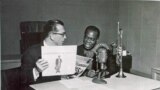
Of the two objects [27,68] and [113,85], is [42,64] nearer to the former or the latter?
[27,68]

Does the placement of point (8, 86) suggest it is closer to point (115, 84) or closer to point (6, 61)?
point (6, 61)

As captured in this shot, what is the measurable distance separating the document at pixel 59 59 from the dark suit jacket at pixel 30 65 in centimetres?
12

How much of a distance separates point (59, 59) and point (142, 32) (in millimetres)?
1098

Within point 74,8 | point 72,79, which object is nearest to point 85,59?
point 72,79

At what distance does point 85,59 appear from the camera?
1.33 m

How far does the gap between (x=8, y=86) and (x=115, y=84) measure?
1.91 ft

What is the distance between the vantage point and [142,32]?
6.92 feet

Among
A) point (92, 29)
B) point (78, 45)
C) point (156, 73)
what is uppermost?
point (92, 29)

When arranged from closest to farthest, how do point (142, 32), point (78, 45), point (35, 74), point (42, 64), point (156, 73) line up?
point (42, 64), point (35, 74), point (78, 45), point (156, 73), point (142, 32)

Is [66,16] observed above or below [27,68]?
above

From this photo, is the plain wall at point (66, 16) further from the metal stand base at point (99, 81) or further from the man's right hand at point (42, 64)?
the metal stand base at point (99, 81)

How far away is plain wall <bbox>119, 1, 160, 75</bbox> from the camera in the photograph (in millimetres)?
2023

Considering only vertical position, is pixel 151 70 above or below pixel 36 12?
below

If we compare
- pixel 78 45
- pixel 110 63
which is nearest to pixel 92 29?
pixel 78 45
